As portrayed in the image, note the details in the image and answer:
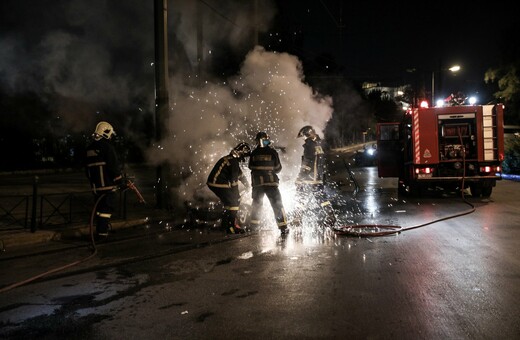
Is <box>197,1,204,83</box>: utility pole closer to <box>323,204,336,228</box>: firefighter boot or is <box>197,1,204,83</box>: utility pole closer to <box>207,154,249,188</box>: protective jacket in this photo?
<box>323,204,336,228</box>: firefighter boot

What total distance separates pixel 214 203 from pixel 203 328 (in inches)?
272

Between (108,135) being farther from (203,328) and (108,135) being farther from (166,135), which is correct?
(203,328)

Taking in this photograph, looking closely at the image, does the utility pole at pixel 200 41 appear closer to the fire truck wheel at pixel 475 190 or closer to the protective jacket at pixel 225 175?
the protective jacket at pixel 225 175

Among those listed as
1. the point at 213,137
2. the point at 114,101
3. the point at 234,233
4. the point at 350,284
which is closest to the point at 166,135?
the point at 213,137

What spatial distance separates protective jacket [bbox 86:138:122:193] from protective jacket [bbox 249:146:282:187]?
239 centimetres

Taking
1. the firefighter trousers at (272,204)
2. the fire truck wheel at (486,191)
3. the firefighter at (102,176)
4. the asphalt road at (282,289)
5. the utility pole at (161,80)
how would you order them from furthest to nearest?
1. the fire truck wheel at (486,191)
2. the utility pole at (161,80)
3. the firefighter trousers at (272,204)
4. the firefighter at (102,176)
5. the asphalt road at (282,289)

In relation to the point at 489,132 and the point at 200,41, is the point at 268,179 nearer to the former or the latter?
the point at 200,41

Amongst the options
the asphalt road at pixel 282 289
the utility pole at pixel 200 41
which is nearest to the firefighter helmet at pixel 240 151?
the asphalt road at pixel 282 289

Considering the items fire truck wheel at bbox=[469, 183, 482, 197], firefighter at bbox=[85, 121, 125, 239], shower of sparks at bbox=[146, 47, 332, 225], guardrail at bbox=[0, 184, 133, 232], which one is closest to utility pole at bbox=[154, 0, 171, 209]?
shower of sparks at bbox=[146, 47, 332, 225]

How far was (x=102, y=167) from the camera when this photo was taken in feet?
27.2

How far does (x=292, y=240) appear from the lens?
7832mm

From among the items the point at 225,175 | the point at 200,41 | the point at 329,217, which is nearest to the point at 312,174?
the point at 329,217

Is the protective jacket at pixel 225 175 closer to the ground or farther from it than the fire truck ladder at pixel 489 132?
closer to the ground

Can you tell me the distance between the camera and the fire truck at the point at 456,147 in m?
13.5
